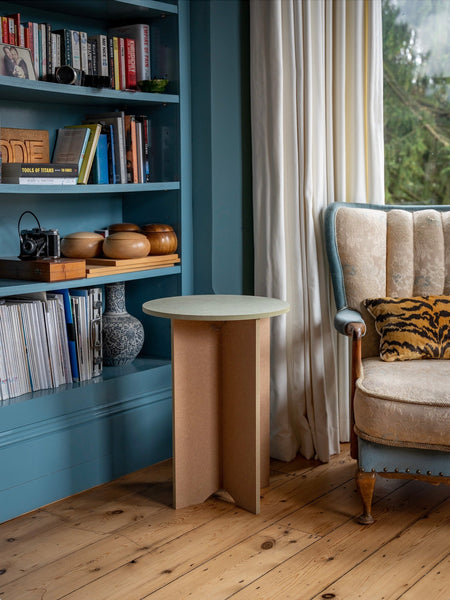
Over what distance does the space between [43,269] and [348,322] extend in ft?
3.40

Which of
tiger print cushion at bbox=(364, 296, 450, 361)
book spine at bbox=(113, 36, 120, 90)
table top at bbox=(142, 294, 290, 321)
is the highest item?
book spine at bbox=(113, 36, 120, 90)

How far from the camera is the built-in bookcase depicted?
97.4 inches

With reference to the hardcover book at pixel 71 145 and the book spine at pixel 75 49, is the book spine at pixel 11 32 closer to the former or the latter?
the book spine at pixel 75 49

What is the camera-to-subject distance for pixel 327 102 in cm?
297

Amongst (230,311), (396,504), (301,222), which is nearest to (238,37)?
(301,222)

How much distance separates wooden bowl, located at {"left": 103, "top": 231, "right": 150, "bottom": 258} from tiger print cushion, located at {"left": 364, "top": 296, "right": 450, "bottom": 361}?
89cm

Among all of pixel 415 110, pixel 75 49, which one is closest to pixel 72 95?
pixel 75 49

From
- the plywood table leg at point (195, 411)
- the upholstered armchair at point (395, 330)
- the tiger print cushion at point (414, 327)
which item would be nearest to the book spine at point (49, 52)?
the plywood table leg at point (195, 411)

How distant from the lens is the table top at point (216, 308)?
2283 mm

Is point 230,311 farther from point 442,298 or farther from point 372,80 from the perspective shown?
point 372,80

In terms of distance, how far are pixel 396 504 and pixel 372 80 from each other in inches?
64.0

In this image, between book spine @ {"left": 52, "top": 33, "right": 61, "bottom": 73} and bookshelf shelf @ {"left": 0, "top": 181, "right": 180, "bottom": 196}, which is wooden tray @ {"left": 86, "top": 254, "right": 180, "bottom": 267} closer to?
bookshelf shelf @ {"left": 0, "top": 181, "right": 180, "bottom": 196}

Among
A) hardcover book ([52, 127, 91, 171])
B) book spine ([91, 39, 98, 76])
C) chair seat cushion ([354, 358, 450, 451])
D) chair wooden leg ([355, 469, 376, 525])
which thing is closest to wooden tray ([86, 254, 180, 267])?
hardcover book ([52, 127, 91, 171])

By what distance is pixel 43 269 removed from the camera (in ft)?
8.38
